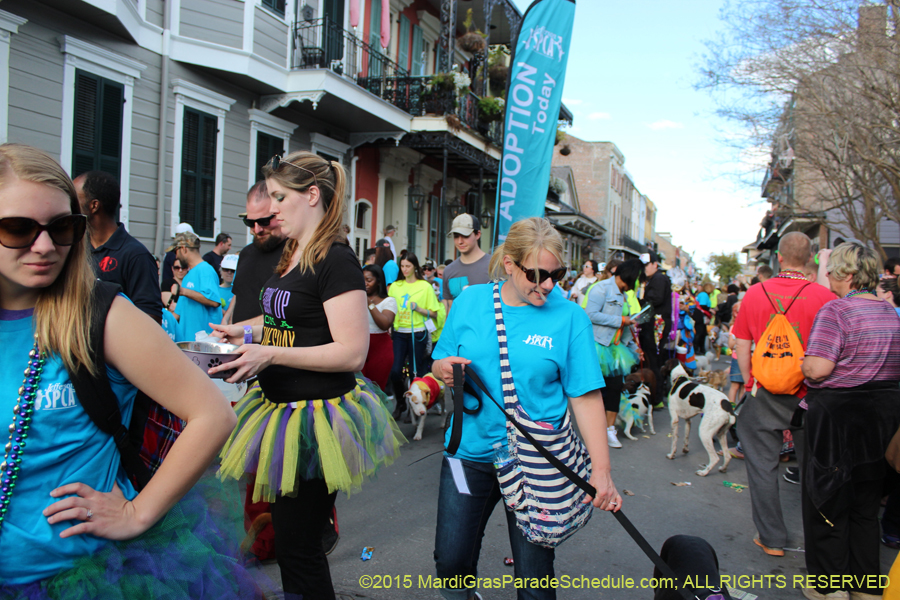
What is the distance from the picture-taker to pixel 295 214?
2480mm

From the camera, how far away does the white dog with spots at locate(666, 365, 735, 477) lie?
6070 mm

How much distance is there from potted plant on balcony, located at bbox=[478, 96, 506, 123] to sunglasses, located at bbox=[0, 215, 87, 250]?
16466 millimetres

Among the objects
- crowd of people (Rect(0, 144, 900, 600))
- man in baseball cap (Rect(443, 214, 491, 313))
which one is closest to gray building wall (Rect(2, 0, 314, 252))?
crowd of people (Rect(0, 144, 900, 600))

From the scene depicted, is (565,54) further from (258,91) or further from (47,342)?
(47,342)

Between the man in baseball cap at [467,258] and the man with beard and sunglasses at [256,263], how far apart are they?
95.8 inches

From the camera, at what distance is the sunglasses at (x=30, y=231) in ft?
4.14

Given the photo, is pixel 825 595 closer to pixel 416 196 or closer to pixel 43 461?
pixel 43 461

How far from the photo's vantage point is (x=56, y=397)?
1.30 metres

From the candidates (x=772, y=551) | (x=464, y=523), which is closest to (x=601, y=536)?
(x=772, y=551)

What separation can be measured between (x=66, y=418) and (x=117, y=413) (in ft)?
0.33

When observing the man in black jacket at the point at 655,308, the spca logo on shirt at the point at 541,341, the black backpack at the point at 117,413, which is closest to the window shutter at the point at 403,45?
the man in black jacket at the point at 655,308

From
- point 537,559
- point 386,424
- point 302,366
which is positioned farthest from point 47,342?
point 537,559

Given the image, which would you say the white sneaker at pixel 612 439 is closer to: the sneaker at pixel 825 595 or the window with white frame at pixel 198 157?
the sneaker at pixel 825 595

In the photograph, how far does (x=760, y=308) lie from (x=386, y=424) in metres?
3.01
